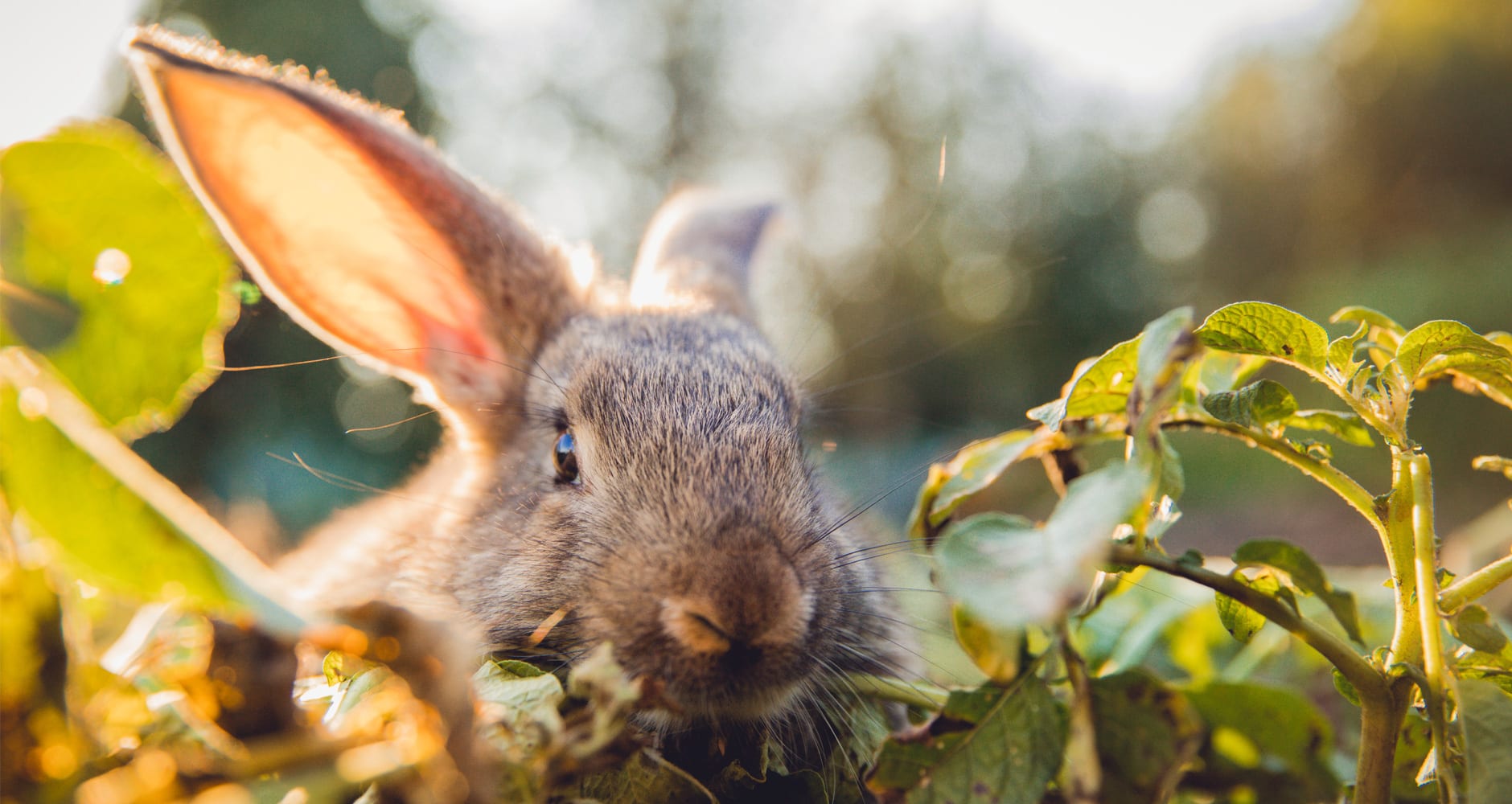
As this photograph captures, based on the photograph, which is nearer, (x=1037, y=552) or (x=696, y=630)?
(x=1037, y=552)

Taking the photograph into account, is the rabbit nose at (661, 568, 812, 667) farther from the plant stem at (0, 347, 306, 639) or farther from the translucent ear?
the translucent ear

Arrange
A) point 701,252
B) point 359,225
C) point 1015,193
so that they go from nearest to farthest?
point 359,225 → point 701,252 → point 1015,193

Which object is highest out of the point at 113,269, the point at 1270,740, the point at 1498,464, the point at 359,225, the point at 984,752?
the point at 359,225

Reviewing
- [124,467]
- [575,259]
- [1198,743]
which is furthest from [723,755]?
[575,259]

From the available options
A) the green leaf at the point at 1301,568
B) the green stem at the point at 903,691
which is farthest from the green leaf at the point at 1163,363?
the green stem at the point at 903,691

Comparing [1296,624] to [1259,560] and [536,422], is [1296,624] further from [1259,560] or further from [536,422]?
[536,422]

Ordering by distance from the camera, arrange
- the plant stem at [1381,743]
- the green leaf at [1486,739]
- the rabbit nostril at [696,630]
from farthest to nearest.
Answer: the rabbit nostril at [696,630]
the plant stem at [1381,743]
the green leaf at [1486,739]

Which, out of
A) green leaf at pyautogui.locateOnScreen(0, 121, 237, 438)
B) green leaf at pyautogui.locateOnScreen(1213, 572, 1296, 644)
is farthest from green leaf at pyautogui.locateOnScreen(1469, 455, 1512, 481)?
green leaf at pyautogui.locateOnScreen(0, 121, 237, 438)

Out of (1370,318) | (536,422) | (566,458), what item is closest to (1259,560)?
(1370,318)

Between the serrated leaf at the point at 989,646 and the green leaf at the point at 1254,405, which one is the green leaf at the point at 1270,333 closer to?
the green leaf at the point at 1254,405
